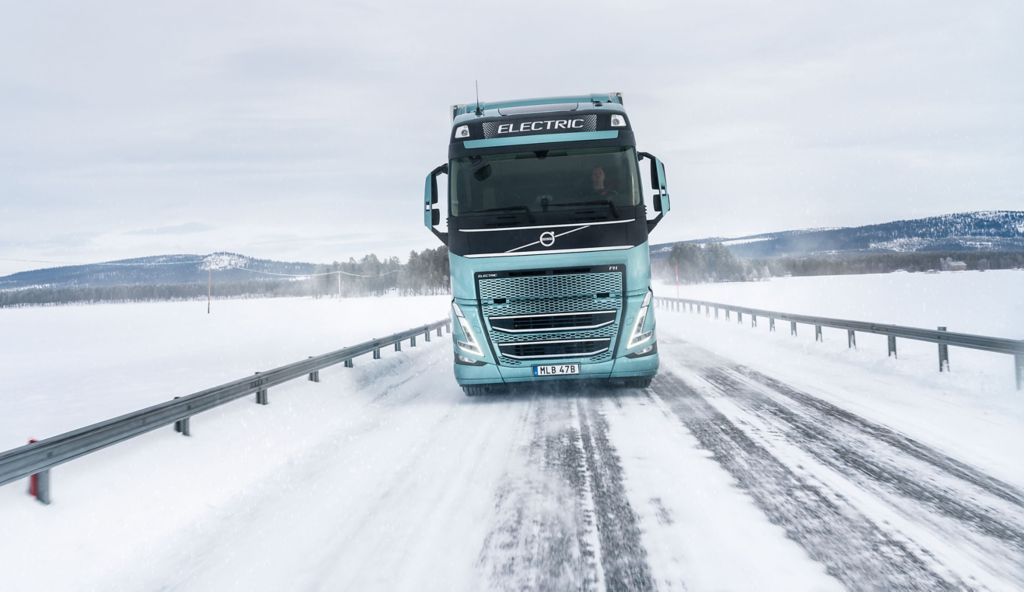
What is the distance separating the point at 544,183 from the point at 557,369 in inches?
98.2

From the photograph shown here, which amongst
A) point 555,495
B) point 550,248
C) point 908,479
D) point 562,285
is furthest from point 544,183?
Result: point 908,479

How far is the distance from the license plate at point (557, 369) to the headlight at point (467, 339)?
83 cm

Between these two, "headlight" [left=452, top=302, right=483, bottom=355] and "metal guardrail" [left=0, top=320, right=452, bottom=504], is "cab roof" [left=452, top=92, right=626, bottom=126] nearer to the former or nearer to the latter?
"headlight" [left=452, top=302, right=483, bottom=355]

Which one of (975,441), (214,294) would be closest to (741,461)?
(975,441)

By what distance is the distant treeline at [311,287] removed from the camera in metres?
126

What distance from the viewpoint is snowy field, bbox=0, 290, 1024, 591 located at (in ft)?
10.8

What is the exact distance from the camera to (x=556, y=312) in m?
7.81

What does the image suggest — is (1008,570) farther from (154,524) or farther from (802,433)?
(154,524)

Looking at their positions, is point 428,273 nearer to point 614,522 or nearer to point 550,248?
point 550,248

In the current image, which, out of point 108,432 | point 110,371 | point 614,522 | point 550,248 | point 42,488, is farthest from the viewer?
point 110,371

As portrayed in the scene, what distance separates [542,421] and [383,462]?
7.31 ft

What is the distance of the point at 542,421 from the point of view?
7.17 meters

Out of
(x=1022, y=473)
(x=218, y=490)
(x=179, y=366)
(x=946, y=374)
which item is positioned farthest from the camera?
(x=179, y=366)

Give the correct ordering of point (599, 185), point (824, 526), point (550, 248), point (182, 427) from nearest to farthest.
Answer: point (824, 526) < point (182, 427) < point (550, 248) < point (599, 185)
